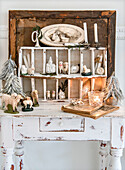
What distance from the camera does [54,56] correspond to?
2.02 meters

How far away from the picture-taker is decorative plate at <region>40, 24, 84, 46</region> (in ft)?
6.46

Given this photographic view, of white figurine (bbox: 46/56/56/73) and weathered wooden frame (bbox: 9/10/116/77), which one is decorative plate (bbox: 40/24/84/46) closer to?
weathered wooden frame (bbox: 9/10/116/77)

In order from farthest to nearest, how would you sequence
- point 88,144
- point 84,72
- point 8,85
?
point 88,144, point 84,72, point 8,85

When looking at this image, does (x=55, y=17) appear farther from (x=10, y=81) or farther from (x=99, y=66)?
(x=10, y=81)

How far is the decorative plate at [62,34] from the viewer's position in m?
1.97

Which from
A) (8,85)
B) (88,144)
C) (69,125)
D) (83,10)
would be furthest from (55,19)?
(88,144)

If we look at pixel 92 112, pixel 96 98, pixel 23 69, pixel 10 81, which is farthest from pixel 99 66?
pixel 10 81

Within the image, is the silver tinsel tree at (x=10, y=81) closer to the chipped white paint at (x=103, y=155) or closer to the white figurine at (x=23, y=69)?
the white figurine at (x=23, y=69)

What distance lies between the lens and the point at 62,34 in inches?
78.5

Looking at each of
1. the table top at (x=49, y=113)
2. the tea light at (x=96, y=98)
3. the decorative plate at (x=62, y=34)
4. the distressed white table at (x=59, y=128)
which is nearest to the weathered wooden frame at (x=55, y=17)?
the decorative plate at (x=62, y=34)

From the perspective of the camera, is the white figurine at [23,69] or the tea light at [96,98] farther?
Answer: the white figurine at [23,69]

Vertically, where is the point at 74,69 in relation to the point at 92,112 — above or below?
above

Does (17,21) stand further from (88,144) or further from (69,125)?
(88,144)

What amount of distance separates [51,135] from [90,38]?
0.92 meters
